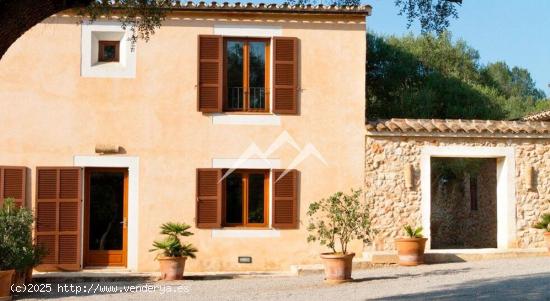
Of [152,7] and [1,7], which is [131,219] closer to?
[152,7]

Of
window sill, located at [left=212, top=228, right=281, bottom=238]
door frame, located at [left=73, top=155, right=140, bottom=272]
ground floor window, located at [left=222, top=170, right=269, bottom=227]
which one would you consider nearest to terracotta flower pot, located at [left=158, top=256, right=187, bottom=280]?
door frame, located at [left=73, top=155, right=140, bottom=272]

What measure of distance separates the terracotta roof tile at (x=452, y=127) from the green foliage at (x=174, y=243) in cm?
391

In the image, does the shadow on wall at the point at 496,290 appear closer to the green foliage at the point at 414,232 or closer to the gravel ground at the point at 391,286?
the gravel ground at the point at 391,286

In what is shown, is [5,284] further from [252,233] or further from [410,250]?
[410,250]

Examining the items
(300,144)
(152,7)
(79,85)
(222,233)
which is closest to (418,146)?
(300,144)

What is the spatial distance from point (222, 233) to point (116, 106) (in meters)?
3.01

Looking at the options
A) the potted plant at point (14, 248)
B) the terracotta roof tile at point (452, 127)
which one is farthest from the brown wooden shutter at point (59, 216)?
the terracotta roof tile at point (452, 127)

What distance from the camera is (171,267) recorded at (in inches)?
516

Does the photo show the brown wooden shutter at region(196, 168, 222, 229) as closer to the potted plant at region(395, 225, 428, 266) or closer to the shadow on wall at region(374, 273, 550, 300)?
the potted plant at region(395, 225, 428, 266)

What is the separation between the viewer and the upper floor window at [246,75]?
1469cm

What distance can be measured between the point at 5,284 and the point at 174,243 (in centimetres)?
294

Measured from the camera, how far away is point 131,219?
14.3 m

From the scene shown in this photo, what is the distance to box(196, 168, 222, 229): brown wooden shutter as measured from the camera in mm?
14312

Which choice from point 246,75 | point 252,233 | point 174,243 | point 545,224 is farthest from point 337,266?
point 545,224
